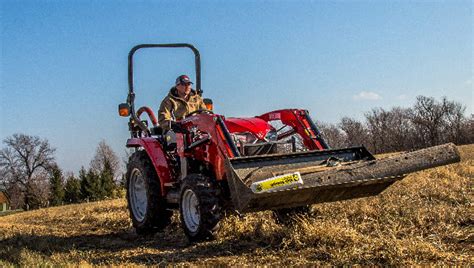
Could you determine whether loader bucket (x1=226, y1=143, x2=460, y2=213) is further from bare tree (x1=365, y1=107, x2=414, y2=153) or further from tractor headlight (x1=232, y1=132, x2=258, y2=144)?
bare tree (x1=365, y1=107, x2=414, y2=153)

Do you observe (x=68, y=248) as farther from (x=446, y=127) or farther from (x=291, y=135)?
(x=446, y=127)

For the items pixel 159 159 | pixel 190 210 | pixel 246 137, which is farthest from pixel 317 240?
pixel 159 159

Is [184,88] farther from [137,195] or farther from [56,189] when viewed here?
[56,189]

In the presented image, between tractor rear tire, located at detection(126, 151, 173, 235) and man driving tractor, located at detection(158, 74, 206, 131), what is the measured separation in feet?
2.21

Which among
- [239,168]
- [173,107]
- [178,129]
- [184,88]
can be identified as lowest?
[239,168]

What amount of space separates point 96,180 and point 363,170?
37252 mm

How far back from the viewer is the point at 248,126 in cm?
707

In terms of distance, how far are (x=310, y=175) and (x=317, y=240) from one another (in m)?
0.65

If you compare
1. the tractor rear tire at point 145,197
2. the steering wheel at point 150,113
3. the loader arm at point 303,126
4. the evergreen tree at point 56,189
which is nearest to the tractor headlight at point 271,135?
the loader arm at point 303,126

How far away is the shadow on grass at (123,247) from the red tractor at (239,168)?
0.24 meters

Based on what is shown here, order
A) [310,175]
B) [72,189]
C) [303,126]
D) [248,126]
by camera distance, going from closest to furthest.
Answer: [310,175] → [248,126] → [303,126] → [72,189]

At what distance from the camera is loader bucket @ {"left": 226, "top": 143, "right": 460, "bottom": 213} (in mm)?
5348

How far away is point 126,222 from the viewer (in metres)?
9.27

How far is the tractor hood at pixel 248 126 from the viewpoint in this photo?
705 cm
